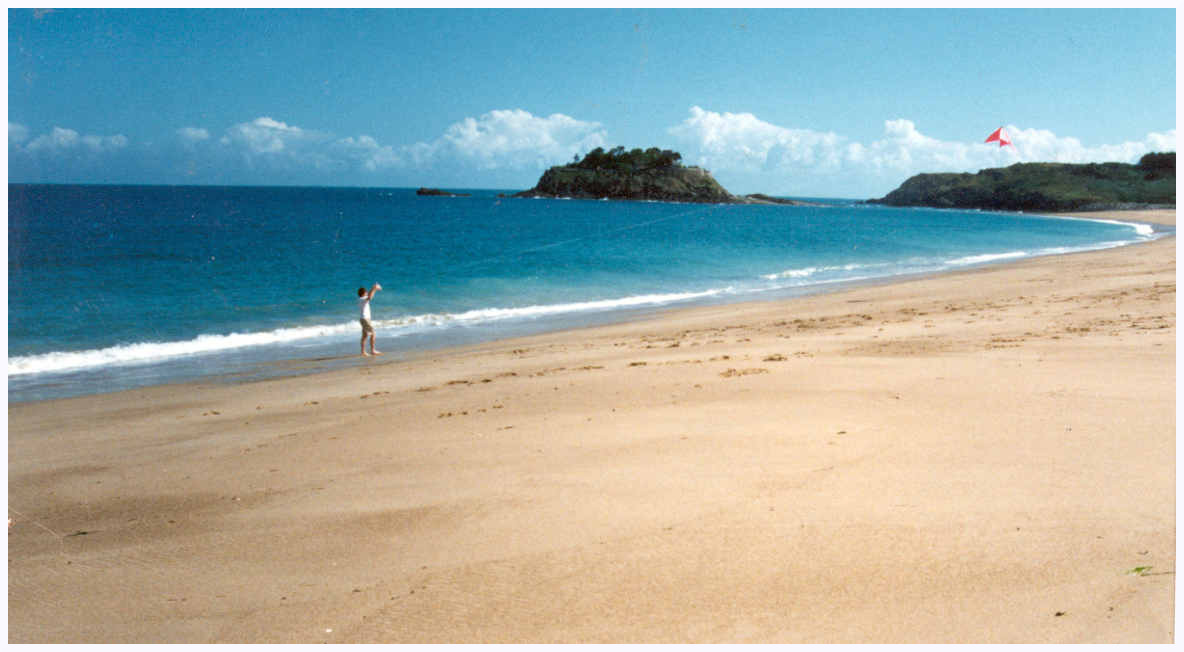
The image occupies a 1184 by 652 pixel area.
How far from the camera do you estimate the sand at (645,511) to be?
124 inches

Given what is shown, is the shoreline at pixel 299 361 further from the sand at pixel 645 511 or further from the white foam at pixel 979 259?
the white foam at pixel 979 259

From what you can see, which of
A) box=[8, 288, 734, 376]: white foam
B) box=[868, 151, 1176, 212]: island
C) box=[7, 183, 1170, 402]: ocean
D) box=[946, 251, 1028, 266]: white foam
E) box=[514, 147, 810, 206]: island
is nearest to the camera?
box=[8, 288, 734, 376]: white foam

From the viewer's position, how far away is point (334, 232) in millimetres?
59375

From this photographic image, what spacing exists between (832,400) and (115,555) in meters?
5.29

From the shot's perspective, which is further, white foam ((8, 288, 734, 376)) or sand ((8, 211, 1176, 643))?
white foam ((8, 288, 734, 376))

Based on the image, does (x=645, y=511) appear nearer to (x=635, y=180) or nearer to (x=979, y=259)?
(x=979, y=259)

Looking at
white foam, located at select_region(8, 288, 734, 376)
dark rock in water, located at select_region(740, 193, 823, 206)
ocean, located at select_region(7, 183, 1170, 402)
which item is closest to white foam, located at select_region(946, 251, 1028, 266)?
ocean, located at select_region(7, 183, 1170, 402)

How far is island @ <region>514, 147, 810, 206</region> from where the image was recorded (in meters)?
157

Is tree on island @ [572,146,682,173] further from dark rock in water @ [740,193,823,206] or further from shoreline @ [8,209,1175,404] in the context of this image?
shoreline @ [8,209,1175,404]

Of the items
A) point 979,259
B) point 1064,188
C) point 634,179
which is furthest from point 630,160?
point 979,259

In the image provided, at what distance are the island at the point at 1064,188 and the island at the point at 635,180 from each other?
5141cm

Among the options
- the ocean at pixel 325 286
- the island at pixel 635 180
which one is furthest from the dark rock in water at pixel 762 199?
the ocean at pixel 325 286

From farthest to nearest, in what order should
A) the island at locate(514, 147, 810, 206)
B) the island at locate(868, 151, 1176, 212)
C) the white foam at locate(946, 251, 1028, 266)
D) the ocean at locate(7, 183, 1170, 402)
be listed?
the island at locate(514, 147, 810, 206) < the island at locate(868, 151, 1176, 212) < the white foam at locate(946, 251, 1028, 266) < the ocean at locate(7, 183, 1170, 402)

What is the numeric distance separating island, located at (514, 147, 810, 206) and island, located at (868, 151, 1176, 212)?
169ft
